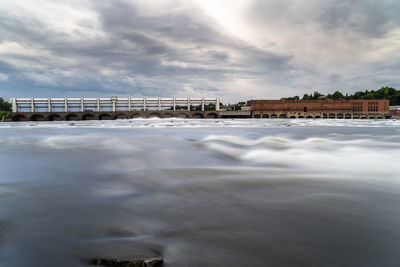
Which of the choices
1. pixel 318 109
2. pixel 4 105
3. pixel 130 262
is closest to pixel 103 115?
pixel 4 105

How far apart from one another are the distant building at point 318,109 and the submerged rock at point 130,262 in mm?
79461

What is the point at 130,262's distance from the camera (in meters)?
1.62

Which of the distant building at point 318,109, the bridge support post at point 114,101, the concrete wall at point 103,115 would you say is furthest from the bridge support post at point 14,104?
the distant building at point 318,109

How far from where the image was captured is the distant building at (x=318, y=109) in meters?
80.1

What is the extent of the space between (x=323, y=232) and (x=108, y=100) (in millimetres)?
78039

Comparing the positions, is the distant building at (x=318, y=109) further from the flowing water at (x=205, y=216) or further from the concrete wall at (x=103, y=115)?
the flowing water at (x=205, y=216)

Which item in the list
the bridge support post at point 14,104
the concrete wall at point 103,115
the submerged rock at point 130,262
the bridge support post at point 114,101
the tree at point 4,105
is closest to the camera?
the submerged rock at point 130,262

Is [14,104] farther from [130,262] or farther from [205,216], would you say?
[130,262]

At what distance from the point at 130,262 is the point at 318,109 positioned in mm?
89166

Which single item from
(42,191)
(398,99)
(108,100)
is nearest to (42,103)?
(108,100)

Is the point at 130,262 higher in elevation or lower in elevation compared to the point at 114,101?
lower

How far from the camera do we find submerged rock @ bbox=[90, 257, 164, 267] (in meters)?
1.61

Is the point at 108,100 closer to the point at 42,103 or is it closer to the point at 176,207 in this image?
the point at 42,103

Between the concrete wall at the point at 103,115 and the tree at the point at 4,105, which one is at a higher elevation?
the tree at the point at 4,105
